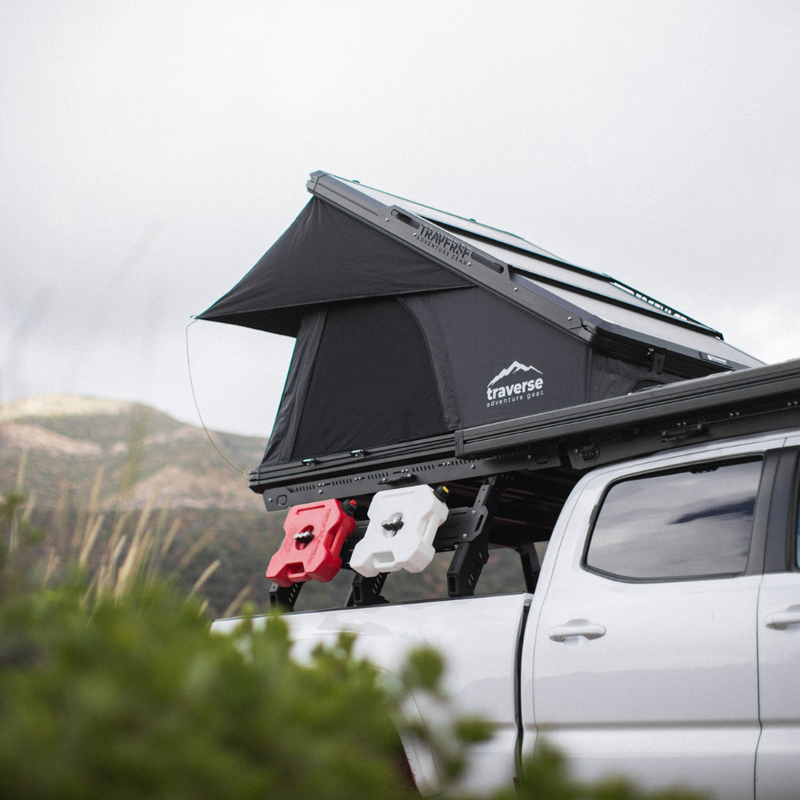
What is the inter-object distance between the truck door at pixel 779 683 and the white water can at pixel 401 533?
1502 mm

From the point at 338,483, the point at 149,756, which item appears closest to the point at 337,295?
the point at 338,483

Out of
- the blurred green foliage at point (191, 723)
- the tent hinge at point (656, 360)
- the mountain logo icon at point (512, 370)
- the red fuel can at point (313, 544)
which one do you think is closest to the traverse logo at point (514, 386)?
the mountain logo icon at point (512, 370)

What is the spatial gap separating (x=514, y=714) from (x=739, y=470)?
1.25 m

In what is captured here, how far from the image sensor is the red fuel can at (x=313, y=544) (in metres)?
4.23

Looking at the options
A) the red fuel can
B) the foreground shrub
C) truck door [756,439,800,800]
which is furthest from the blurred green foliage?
the red fuel can

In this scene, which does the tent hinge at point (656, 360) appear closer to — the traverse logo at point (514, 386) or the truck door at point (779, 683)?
the traverse logo at point (514, 386)

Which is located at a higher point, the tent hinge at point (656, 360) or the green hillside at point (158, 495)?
the tent hinge at point (656, 360)

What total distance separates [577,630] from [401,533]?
3.41 ft

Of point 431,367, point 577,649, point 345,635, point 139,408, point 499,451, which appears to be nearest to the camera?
point 345,635

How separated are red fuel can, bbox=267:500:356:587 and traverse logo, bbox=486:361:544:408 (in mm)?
1015

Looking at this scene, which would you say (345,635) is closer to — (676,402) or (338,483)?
(676,402)

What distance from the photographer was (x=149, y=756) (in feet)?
2.57

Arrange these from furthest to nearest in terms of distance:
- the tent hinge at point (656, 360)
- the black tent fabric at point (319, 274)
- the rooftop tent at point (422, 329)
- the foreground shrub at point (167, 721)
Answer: the black tent fabric at point (319, 274) < the tent hinge at point (656, 360) < the rooftop tent at point (422, 329) < the foreground shrub at point (167, 721)

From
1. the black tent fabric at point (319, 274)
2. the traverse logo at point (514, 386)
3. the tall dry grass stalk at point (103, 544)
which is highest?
the black tent fabric at point (319, 274)
